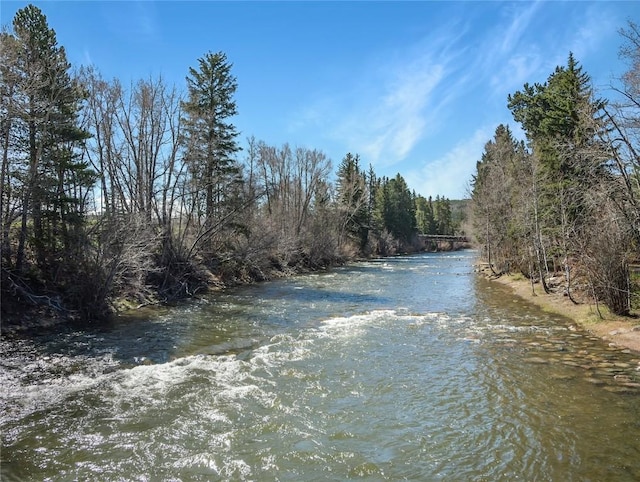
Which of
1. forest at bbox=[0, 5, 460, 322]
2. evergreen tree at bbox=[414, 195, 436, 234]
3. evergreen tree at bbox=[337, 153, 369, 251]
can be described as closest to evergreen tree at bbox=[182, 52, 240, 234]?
forest at bbox=[0, 5, 460, 322]

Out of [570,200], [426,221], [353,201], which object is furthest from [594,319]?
[426,221]

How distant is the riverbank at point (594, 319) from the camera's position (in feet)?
41.8

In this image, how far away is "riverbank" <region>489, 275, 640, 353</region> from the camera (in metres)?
12.8

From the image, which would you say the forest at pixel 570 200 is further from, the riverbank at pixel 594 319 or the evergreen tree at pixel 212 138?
the evergreen tree at pixel 212 138

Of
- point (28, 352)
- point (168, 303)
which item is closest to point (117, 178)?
point (168, 303)

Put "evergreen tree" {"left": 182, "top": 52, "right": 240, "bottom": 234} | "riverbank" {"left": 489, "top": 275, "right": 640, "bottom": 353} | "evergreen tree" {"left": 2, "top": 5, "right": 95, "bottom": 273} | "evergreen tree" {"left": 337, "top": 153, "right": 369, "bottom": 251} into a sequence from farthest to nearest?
"evergreen tree" {"left": 337, "top": 153, "right": 369, "bottom": 251} < "evergreen tree" {"left": 182, "top": 52, "right": 240, "bottom": 234} < "evergreen tree" {"left": 2, "top": 5, "right": 95, "bottom": 273} < "riverbank" {"left": 489, "top": 275, "right": 640, "bottom": 353}

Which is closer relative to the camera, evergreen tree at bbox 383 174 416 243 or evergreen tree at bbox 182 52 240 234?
evergreen tree at bbox 182 52 240 234

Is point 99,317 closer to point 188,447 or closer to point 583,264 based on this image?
point 188,447

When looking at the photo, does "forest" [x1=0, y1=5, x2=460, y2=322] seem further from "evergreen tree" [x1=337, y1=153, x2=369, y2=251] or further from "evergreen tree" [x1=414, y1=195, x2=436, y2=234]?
"evergreen tree" [x1=414, y1=195, x2=436, y2=234]

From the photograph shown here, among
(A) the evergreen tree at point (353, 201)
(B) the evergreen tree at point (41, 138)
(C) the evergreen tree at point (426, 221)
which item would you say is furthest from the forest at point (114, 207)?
(C) the evergreen tree at point (426, 221)

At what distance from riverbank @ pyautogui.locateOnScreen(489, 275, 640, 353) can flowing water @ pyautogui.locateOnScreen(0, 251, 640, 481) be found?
0.72 metres

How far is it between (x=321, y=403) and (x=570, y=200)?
17193 mm

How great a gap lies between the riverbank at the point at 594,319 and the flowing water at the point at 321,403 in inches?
28.3

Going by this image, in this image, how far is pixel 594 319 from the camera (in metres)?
15.1
